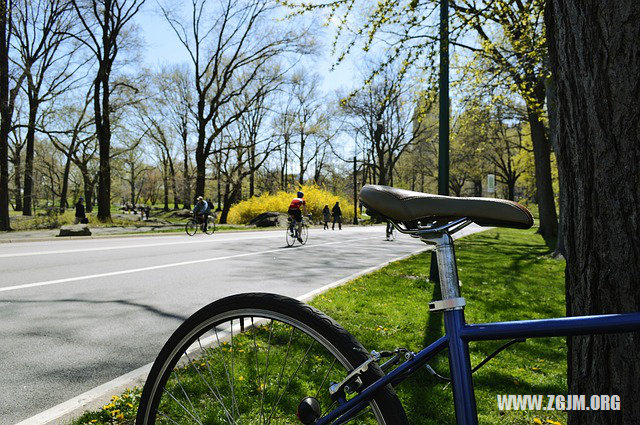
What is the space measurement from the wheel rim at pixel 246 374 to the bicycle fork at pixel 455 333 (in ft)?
0.85

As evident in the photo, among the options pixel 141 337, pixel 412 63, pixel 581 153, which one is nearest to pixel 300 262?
pixel 412 63

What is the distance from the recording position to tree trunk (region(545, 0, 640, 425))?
1604 millimetres

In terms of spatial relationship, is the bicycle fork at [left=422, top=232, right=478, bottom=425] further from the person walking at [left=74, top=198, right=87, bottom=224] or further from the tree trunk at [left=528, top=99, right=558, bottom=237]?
the person walking at [left=74, top=198, right=87, bottom=224]

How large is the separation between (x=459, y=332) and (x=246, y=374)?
2.50 meters

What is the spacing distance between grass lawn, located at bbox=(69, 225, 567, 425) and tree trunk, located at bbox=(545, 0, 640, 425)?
596mm

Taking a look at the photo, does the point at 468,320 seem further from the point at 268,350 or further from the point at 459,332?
the point at 459,332

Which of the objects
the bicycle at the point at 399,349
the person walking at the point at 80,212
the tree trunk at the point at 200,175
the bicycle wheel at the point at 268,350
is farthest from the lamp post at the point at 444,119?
the tree trunk at the point at 200,175

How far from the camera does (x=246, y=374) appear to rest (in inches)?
133

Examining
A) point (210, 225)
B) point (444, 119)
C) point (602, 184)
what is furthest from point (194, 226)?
point (602, 184)

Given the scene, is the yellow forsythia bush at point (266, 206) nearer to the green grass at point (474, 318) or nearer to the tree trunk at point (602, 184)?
the green grass at point (474, 318)

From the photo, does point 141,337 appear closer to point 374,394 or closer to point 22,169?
point 374,394

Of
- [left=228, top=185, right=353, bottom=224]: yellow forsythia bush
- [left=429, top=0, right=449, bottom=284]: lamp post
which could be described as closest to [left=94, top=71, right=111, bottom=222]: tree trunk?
[left=228, top=185, right=353, bottom=224]: yellow forsythia bush

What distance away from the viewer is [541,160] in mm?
17281

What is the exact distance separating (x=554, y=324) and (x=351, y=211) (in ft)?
147
